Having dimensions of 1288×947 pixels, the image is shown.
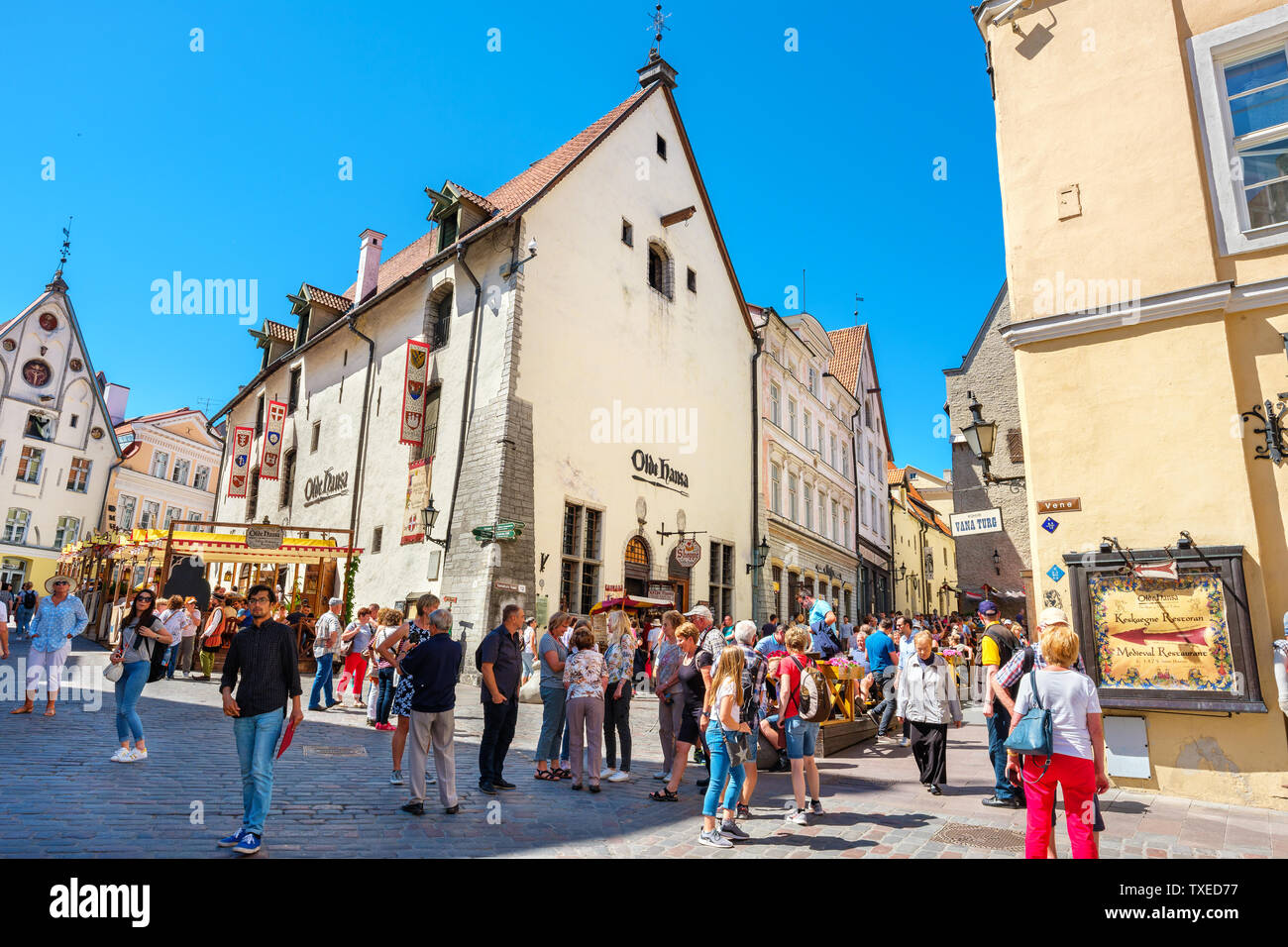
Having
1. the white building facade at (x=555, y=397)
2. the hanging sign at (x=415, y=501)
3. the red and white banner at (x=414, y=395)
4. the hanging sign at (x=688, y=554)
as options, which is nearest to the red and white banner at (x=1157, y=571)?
the white building facade at (x=555, y=397)

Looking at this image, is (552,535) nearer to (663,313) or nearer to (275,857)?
(663,313)

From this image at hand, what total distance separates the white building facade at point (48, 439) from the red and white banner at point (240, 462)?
46.7ft

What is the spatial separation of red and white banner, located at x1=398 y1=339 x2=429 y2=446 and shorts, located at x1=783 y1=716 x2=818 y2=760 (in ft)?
51.3

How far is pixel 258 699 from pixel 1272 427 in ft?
32.2

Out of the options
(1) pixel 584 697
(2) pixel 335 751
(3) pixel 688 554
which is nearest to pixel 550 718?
(1) pixel 584 697

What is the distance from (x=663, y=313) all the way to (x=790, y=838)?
62.9 ft

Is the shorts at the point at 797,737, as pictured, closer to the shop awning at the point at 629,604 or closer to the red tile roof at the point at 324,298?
the shop awning at the point at 629,604

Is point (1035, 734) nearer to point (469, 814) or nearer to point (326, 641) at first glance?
point (469, 814)

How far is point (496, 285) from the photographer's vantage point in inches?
760

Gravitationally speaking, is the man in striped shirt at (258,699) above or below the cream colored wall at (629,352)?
below

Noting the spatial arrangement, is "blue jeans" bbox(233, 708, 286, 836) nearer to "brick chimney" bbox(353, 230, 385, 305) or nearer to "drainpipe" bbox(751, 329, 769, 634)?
"drainpipe" bbox(751, 329, 769, 634)

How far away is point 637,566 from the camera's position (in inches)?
836

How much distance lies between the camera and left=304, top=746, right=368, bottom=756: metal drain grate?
8907mm

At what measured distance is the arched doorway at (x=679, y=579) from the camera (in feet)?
72.4
